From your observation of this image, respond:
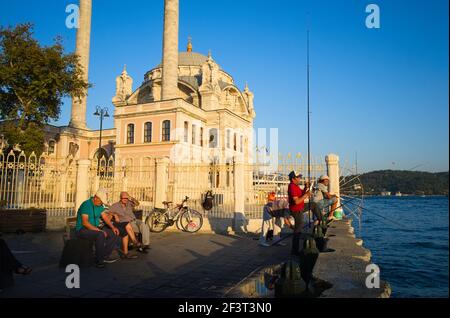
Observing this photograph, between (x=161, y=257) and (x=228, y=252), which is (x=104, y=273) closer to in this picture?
(x=161, y=257)

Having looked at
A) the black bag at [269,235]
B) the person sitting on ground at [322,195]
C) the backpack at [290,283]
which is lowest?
the black bag at [269,235]

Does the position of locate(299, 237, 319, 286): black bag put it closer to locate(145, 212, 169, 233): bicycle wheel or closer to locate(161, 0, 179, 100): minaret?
locate(145, 212, 169, 233): bicycle wheel

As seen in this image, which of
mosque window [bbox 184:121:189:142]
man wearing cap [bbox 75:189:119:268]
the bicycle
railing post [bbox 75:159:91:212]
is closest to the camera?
man wearing cap [bbox 75:189:119:268]

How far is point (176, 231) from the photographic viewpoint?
36.3 ft

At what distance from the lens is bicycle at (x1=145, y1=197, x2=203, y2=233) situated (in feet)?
35.3

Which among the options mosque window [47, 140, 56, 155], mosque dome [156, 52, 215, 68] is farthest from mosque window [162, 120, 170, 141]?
mosque dome [156, 52, 215, 68]

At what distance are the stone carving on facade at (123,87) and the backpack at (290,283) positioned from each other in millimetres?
38604

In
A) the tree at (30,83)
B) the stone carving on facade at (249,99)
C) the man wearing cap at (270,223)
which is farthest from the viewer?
the stone carving on facade at (249,99)

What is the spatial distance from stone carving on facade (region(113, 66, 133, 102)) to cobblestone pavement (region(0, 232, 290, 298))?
3213cm

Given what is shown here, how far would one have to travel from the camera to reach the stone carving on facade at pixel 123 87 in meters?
39.3

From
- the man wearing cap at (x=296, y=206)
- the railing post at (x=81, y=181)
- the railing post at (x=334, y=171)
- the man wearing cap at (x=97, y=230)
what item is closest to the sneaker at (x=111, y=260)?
the man wearing cap at (x=97, y=230)

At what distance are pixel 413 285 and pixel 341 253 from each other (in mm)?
3690

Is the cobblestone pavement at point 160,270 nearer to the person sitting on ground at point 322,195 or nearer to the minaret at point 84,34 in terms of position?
the person sitting on ground at point 322,195

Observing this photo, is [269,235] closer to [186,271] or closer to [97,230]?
[186,271]
